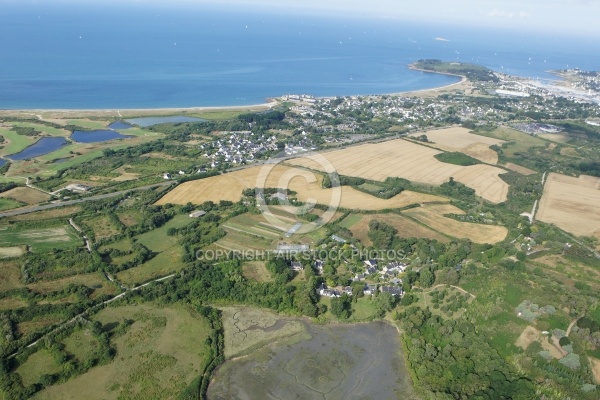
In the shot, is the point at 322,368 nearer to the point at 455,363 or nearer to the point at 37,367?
the point at 455,363

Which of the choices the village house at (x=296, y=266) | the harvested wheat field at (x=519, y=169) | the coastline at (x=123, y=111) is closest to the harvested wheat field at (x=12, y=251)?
the village house at (x=296, y=266)

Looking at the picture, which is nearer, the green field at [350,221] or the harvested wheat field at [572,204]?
the green field at [350,221]

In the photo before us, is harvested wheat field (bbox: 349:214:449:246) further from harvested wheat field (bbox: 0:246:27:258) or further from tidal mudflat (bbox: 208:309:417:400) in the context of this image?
harvested wheat field (bbox: 0:246:27:258)

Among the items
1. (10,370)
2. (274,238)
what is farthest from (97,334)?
(274,238)

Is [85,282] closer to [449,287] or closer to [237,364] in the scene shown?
[237,364]

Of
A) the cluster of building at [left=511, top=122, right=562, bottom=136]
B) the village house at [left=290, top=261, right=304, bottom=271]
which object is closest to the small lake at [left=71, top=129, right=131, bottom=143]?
the village house at [left=290, top=261, right=304, bottom=271]

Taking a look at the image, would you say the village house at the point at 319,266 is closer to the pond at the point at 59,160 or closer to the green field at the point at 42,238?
the green field at the point at 42,238
